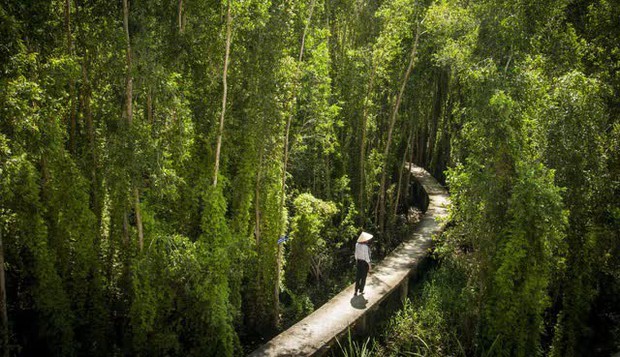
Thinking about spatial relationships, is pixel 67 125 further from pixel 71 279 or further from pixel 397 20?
pixel 397 20

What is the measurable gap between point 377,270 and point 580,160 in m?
4.97

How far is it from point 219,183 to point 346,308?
11.7ft

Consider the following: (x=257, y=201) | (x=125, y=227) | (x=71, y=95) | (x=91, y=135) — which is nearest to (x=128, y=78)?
(x=91, y=135)

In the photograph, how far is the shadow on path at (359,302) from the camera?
9002 mm

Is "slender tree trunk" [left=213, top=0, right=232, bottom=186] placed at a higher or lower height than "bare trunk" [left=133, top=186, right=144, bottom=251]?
higher

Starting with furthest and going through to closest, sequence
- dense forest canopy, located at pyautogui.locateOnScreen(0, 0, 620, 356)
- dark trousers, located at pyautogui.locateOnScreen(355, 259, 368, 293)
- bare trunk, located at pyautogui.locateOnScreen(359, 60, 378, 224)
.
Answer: bare trunk, located at pyautogui.locateOnScreen(359, 60, 378, 224)
dark trousers, located at pyautogui.locateOnScreen(355, 259, 368, 293)
dense forest canopy, located at pyautogui.locateOnScreen(0, 0, 620, 356)

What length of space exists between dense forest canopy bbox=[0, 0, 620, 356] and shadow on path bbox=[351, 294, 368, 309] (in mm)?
841

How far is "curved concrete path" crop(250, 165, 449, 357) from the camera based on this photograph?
25.2 feet

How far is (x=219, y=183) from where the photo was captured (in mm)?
7660

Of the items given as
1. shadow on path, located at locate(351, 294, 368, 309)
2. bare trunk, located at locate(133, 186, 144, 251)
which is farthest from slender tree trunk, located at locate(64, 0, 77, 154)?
shadow on path, located at locate(351, 294, 368, 309)

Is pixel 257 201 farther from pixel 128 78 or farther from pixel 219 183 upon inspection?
pixel 128 78

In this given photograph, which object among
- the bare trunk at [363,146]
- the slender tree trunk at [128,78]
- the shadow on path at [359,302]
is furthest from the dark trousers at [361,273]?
the slender tree trunk at [128,78]

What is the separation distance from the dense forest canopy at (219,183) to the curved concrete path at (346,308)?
0.76m

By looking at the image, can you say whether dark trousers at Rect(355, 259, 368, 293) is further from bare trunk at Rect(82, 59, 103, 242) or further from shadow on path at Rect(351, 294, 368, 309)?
bare trunk at Rect(82, 59, 103, 242)
